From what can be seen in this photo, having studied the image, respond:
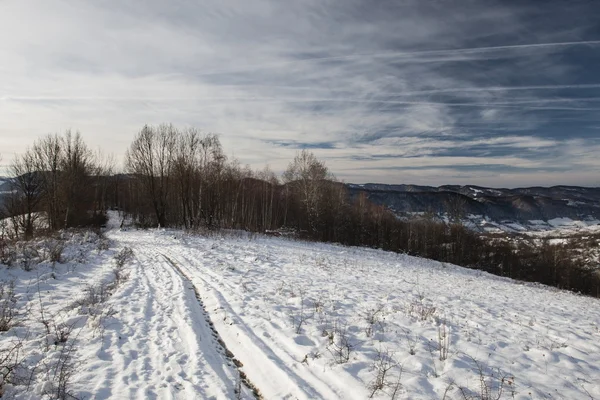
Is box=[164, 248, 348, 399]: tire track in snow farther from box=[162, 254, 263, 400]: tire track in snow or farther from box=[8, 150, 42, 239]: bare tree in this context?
box=[8, 150, 42, 239]: bare tree

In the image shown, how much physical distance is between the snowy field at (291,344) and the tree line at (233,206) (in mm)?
20500

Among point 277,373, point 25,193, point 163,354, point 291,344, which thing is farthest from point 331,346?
point 25,193

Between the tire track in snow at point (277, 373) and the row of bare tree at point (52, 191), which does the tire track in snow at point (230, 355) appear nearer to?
the tire track in snow at point (277, 373)

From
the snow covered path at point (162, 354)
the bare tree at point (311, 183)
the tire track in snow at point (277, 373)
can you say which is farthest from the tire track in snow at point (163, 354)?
the bare tree at point (311, 183)

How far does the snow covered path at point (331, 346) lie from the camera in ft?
13.8

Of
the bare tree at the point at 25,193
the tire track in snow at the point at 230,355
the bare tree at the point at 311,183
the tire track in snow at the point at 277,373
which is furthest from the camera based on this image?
the bare tree at the point at 311,183

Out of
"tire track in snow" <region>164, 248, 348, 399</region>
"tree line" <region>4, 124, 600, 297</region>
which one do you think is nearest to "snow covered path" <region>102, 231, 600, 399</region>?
"tire track in snow" <region>164, 248, 348, 399</region>

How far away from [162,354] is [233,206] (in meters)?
42.4

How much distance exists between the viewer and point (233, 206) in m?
46.7

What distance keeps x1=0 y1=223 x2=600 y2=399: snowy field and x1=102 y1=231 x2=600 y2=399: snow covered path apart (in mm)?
26

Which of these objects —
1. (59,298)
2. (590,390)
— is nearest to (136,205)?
(59,298)

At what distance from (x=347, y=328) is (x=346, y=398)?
242 cm

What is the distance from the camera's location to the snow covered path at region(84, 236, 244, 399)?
4.10 meters

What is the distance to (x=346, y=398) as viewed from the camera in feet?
13.0
